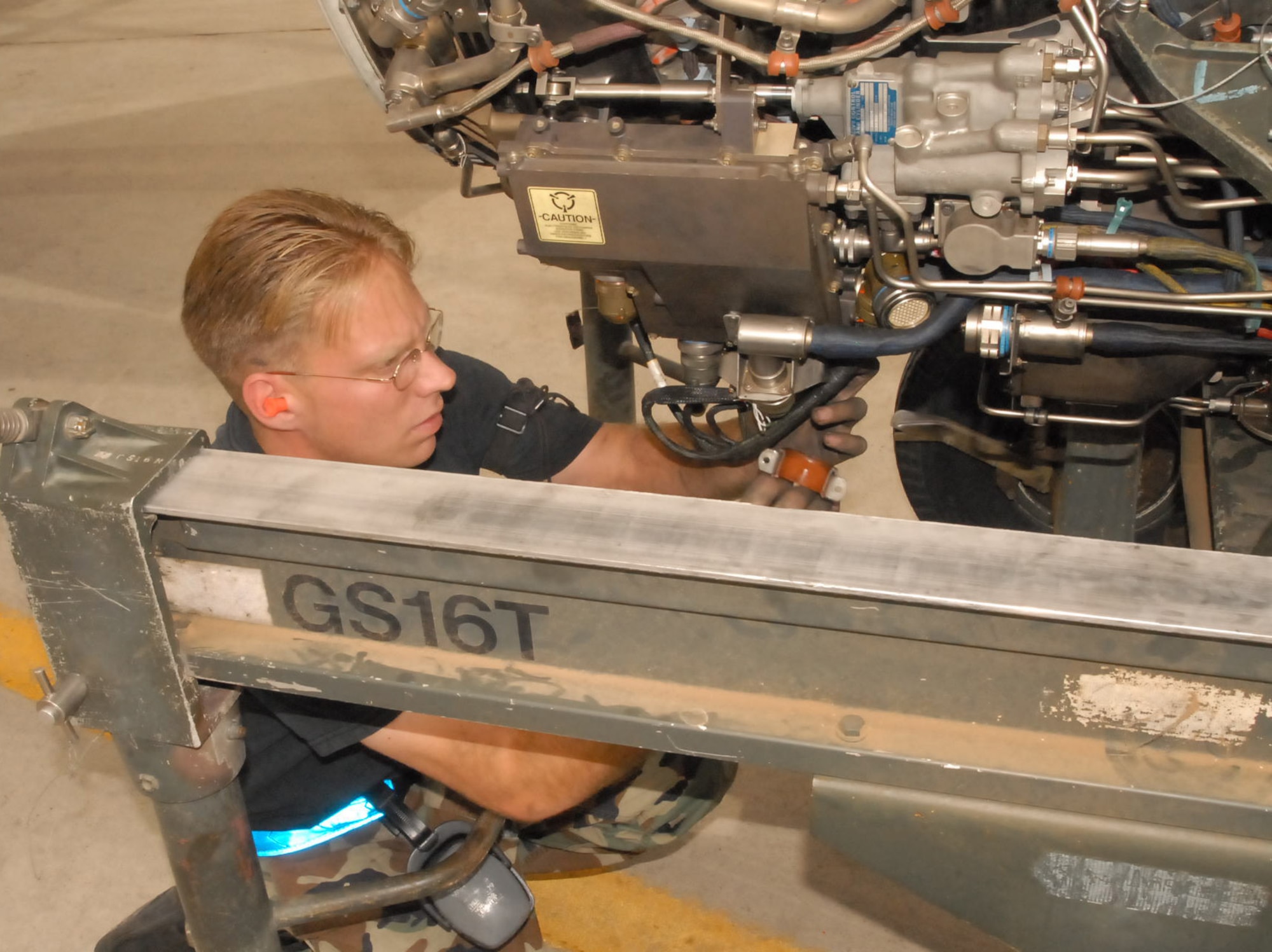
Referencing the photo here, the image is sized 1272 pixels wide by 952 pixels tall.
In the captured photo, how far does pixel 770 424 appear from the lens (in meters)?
1.68

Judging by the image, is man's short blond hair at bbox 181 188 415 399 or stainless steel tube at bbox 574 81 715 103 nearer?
stainless steel tube at bbox 574 81 715 103

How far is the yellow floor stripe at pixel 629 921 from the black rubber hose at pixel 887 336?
3.18ft

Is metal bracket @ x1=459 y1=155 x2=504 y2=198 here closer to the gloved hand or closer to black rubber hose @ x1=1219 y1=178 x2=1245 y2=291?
the gloved hand

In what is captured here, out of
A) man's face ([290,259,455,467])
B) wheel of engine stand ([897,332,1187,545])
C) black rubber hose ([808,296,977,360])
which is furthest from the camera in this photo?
wheel of engine stand ([897,332,1187,545])

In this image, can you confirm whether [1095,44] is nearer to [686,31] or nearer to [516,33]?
[686,31]

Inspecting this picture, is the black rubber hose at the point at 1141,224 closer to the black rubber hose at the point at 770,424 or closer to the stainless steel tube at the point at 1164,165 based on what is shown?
the stainless steel tube at the point at 1164,165

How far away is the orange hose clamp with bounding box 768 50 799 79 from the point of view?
51.8 inches

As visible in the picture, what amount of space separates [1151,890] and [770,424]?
0.82 m

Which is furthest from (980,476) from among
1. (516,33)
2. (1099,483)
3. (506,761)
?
(516,33)

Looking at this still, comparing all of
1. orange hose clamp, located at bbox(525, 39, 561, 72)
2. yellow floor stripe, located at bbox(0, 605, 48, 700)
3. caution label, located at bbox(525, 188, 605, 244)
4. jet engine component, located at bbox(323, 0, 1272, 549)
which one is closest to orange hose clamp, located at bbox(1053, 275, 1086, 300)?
jet engine component, located at bbox(323, 0, 1272, 549)

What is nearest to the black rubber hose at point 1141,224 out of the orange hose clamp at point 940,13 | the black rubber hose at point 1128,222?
the black rubber hose at point 1128,222

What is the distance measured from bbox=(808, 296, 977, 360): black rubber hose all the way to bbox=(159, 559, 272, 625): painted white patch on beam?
0.71 metres

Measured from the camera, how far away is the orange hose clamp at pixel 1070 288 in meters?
1.33

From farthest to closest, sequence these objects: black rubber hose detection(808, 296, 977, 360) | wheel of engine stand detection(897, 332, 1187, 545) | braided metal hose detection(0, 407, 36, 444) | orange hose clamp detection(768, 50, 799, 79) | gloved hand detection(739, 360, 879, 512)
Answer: wheel of engine stand detection(897, 332, 1187, 545) < gloved hand detection(739, 360, 879, 512) < black rubber hose detection(808, 296, 977, 360) < orange hose clamp detection(768, 50, 799, 79) < braided metal hose detection(0, 407, 36, 444)
